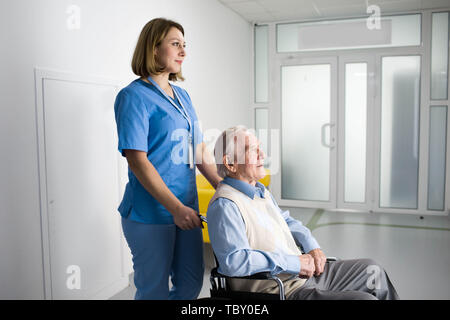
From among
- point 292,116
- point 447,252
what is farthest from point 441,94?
point 447,252

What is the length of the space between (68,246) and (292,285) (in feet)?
5.06

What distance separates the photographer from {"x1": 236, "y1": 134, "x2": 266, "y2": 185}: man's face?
1862mm

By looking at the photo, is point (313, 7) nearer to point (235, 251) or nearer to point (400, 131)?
point (400, 131)

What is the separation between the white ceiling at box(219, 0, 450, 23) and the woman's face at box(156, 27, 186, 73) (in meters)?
3.56

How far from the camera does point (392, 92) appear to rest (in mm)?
5832

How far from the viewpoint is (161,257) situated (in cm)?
180

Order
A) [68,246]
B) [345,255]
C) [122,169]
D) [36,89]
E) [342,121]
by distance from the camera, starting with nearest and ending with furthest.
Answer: [36,89] < [68,246] < [122,169] < [345,255] < [342,121]

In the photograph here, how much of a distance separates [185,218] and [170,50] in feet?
2.34

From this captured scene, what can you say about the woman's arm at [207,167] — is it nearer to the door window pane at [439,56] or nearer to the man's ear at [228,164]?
the man's ear at [228,164]

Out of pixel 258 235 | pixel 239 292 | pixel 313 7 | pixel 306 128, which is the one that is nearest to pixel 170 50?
pixel 258 235

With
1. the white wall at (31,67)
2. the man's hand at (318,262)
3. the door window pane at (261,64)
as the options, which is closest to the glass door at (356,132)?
the door window pane at (261,64)

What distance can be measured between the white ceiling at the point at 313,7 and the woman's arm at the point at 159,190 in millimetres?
3923

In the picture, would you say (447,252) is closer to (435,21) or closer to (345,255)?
(345,255)
